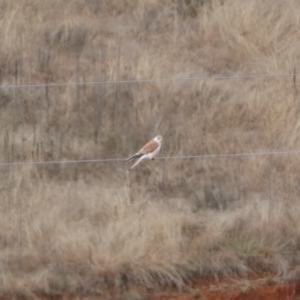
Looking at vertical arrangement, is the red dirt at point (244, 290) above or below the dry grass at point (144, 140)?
below

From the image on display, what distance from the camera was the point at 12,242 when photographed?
8148mm

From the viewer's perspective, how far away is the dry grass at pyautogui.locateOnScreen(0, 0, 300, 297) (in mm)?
8078

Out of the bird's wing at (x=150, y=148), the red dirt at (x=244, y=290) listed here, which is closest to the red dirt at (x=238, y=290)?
the red dirt at (x=244, y=290)

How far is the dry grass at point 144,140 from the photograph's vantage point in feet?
26.5

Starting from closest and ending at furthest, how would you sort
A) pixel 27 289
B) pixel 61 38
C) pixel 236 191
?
pixel 27 289
pixel 236 191
pixel 61 38

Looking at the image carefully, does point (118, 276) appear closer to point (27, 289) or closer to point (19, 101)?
point (27, 289)

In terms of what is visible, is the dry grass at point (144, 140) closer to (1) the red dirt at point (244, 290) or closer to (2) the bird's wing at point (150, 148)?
(1) the red dirt at point (244, 290)

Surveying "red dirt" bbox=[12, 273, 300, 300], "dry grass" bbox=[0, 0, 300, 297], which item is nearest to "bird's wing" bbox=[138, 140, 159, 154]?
"dry grass" bbox=[0, 0, 300, 297]

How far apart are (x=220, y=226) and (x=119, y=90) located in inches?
80.4

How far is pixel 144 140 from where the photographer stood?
9500 mm

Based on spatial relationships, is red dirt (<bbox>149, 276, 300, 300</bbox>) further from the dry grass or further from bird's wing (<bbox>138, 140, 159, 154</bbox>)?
bird's wing (<bbox>138, 140, 159, 154</bbox>)

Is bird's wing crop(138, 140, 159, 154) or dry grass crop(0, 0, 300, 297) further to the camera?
bird's wing crop(138, 140, 159, 154)

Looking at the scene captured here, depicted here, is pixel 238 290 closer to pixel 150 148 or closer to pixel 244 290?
pixel 244 290

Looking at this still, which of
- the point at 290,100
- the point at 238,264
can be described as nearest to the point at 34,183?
the point at 238,264
